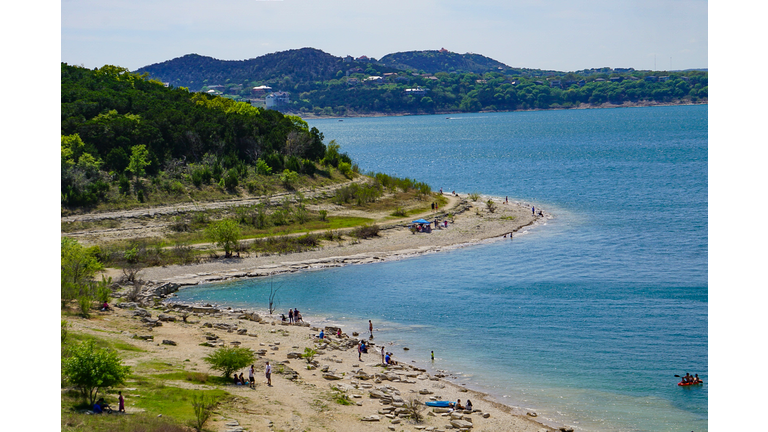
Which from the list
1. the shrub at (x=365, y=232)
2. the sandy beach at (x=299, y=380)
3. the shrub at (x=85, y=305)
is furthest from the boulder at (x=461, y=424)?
the shrub at (x=365, y=232)

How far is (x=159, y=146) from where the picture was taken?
8056 cm

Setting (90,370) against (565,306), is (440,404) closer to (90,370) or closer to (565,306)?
(90,370)

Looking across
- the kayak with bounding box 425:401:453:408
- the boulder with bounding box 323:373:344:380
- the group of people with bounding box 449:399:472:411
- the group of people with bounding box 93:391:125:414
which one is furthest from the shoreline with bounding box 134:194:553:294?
the group of people with bounding box 449:399:472:411

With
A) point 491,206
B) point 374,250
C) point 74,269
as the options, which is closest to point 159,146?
point 374,250

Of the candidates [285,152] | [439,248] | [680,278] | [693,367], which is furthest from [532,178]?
[693,367]

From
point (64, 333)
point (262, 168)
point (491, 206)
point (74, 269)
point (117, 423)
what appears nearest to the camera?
point (117, 423)

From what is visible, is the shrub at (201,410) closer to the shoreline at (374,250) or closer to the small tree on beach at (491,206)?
the shoreline at (374,250)

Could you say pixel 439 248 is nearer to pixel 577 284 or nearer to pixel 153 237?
pixel 577 284

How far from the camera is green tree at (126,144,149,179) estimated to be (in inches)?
2854

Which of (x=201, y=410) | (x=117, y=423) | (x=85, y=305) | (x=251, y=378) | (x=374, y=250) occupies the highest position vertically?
(x=374, y=250)

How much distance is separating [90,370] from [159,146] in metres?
61.5

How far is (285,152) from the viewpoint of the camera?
91.0 metres

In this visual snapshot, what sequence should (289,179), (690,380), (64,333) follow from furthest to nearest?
(289,179), (690,380), (64,333)

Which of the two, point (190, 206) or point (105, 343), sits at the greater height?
point (190, 206)
